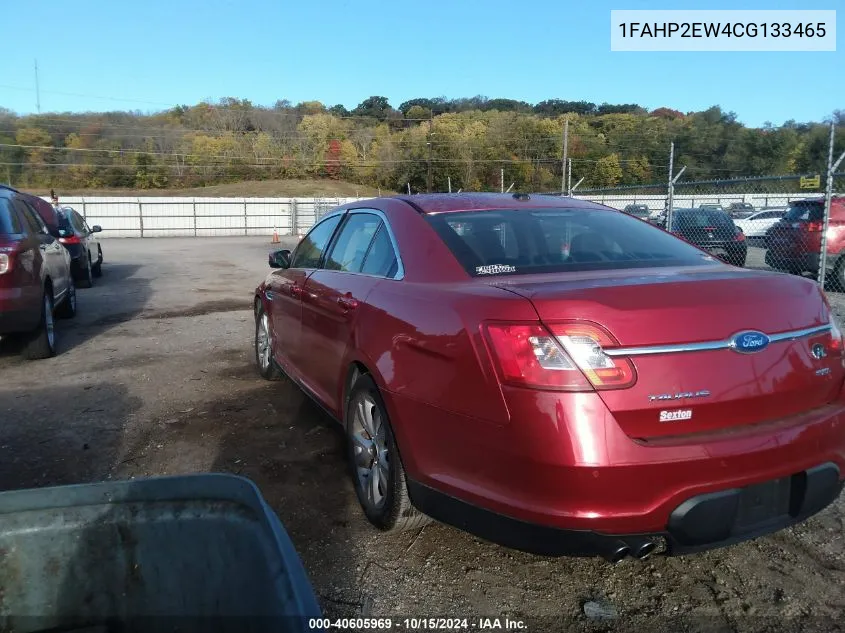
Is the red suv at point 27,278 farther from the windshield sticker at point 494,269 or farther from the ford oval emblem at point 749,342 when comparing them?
the ford oval emblem at point 749,342

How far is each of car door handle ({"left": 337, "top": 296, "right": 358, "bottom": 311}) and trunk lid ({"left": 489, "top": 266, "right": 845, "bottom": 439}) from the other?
1091 millimetres

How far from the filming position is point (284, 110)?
240ft

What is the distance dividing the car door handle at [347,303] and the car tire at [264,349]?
81.5 inches

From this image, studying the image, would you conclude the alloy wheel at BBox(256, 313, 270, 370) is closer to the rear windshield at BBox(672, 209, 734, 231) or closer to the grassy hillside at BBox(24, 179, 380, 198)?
the rear windshield at BBox(672, 209, 734, 231)

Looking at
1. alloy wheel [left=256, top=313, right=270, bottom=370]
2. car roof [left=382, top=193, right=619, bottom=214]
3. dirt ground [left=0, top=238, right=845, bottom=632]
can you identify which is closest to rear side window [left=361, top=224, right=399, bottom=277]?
car roof [left=382, top=193, right=619, bottom=214]

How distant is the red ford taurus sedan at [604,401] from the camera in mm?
2221

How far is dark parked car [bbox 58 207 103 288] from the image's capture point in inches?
474

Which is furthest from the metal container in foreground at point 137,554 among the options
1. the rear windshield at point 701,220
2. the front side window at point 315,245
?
the rear windshield at point 701,220

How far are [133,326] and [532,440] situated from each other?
7.71 meters

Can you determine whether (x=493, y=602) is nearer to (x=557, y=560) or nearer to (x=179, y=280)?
(x=557, y=560)

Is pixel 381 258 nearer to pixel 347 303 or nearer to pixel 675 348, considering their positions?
pixel 347 303

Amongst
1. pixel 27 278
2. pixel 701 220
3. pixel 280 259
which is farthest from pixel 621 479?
A: pixel 701 220

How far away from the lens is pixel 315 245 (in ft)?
16.0

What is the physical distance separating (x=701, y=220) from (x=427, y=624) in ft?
41.1
